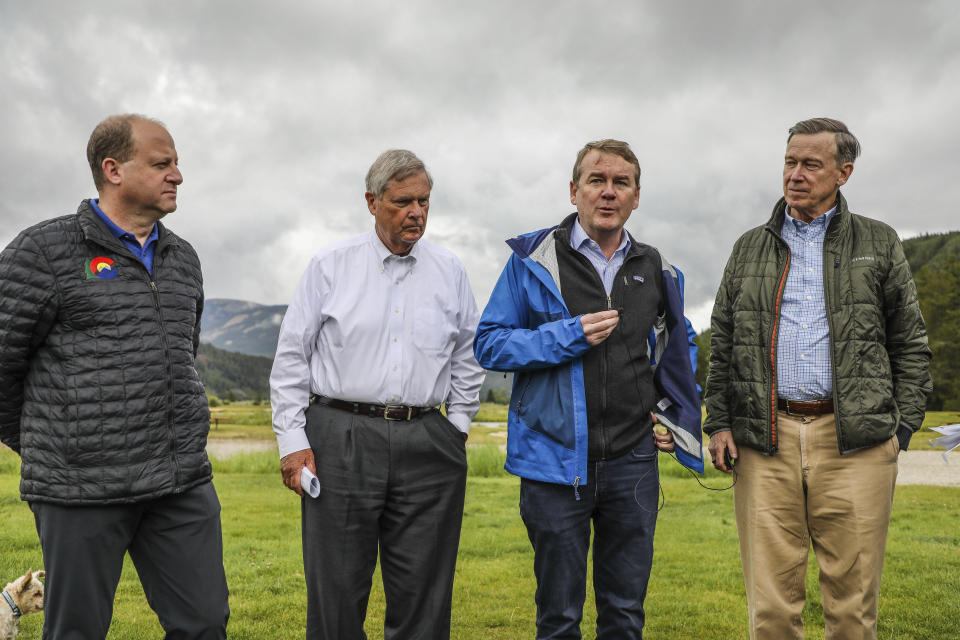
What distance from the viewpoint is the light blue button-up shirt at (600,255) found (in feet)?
11.9

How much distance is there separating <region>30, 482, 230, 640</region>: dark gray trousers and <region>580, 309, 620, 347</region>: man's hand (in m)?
1.87

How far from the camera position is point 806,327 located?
3.71 m

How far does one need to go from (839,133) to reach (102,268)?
141 inches

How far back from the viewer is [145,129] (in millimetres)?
3100

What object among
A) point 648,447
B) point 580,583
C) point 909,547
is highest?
point 648,447

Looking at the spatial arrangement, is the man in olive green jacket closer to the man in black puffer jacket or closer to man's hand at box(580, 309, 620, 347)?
man's hand at box(580, 309, 620, 347)

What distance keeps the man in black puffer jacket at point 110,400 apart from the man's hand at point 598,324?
1.79 m

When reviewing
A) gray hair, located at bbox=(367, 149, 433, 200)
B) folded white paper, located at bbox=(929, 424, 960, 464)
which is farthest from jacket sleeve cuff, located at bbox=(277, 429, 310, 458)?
folded white paper, located at bbox=(929, 424, 960, 464)

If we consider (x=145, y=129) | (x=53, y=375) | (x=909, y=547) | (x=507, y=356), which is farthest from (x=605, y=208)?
(x=909, y=547)

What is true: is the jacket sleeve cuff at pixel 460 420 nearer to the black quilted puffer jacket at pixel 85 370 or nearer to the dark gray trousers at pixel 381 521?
the dark gray trousers at pixel 381 521

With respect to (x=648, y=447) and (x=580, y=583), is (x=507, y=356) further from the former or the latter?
(x=580, y=583)

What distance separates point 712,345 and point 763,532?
104cm

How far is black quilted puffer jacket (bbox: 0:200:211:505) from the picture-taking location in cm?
292

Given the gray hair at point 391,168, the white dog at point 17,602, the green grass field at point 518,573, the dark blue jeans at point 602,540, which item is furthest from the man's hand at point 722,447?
the white dog at point 17,602
